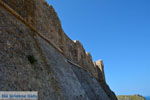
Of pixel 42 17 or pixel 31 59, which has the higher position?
pixel 42 17

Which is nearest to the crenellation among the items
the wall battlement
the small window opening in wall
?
the wall battlement

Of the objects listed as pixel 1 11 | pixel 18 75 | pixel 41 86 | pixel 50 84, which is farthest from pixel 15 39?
pixel 50 84

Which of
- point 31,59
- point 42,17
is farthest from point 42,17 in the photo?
point 31,59

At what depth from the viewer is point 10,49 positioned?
3.94m

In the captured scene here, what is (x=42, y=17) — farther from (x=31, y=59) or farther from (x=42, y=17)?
(x=31, y=59)

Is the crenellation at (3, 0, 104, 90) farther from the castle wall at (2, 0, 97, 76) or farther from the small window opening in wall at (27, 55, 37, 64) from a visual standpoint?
the small window opening in wall at (27, 55, 37, 64)

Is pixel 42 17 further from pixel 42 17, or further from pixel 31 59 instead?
pixel 31 59

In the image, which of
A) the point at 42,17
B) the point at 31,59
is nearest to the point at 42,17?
the point at 42,17

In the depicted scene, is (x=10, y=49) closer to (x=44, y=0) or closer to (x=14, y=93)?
(x=14, y=93)

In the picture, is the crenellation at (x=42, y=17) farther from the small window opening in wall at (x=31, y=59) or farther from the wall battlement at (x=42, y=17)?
the small window opening in wall at (x=31, y=59)

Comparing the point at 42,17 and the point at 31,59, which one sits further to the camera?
the point at 42,17

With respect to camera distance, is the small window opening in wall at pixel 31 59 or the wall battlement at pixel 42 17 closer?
the small window opening in wall at pixel 31 59

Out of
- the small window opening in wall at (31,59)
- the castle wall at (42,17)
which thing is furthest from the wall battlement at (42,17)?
the small window opening in wall at (31,59)

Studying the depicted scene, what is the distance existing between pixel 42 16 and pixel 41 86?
4253mm
